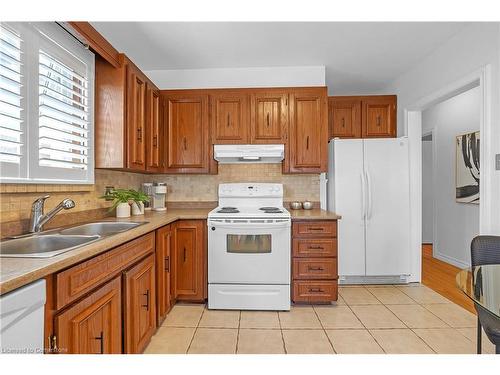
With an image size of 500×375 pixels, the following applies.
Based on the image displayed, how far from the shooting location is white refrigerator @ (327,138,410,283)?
10.7ft

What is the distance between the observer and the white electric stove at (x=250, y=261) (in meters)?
2.60

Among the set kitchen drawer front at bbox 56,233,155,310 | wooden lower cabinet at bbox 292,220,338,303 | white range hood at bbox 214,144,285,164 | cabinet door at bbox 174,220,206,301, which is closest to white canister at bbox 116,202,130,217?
cabinet door at bbox 174,220,206,301

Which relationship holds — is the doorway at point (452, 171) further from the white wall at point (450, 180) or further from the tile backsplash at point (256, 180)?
the tile backsplash at point (256, 180)

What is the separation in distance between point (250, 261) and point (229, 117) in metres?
1.53

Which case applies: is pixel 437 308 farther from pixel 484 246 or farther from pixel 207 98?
pixel 207 98

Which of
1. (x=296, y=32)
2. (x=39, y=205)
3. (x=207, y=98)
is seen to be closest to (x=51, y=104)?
(x=39, y=205)

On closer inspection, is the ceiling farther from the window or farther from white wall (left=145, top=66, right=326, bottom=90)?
the window

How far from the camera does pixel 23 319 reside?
92 centimetres

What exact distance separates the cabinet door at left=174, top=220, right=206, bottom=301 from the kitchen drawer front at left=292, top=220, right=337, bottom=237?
884 millimetres

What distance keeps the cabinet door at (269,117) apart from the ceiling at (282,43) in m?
0.40

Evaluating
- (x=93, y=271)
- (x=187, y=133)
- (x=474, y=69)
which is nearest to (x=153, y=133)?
(x=187, y=133)

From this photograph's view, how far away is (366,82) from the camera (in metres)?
3.74

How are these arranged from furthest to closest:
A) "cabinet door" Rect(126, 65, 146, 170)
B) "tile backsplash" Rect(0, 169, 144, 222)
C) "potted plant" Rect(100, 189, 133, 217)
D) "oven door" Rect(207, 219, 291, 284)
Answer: "oven door" Rect(207, 219, 291, 284) < "potted plant" Rect(100, 189, 133, 217) < "cabinet door" Rect(126, 65, 146, 170) < "tile backsplash" Rect(0, 169, 144, 222)

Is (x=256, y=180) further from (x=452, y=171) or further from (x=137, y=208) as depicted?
(x=452, y=171)
